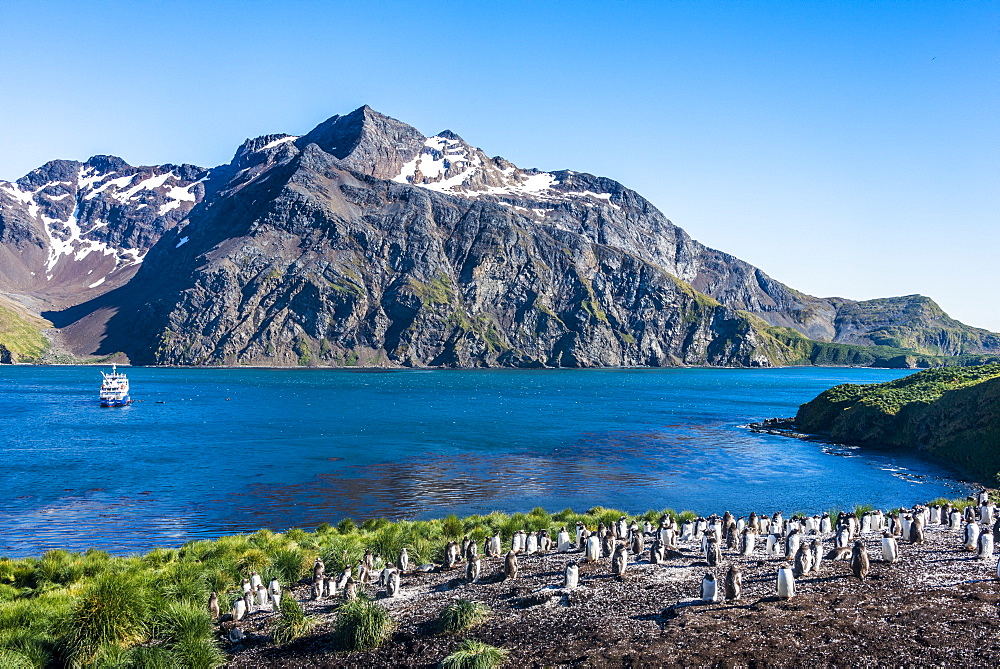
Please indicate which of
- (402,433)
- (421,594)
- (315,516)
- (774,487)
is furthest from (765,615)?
(402,433)

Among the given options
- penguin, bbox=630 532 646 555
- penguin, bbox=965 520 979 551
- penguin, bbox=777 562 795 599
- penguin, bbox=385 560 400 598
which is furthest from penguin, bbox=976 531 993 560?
penguin, bbox=385 560 400 598

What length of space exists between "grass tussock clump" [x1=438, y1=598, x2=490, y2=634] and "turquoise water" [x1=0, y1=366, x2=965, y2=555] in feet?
112

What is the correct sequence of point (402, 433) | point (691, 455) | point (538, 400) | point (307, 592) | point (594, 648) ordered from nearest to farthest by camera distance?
1. point (594, 648)
2. point (307, 592)
3. point (691, 455)
4. point (402, 433)
5. point (538, 400)

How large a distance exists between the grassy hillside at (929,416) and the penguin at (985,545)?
50.3 m

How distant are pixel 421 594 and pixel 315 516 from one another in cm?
3387

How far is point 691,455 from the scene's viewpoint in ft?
302

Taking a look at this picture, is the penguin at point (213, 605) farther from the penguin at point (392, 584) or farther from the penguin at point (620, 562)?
the penguin at point (620, 562)

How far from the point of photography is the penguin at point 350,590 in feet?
84.9

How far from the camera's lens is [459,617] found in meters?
22.5

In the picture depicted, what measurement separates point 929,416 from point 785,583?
275 ft

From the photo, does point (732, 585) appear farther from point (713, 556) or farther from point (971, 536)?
point (971, 536)

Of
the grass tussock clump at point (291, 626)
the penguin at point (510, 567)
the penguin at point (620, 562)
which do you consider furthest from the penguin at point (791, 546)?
the grass tussock clump at point (291, 626)

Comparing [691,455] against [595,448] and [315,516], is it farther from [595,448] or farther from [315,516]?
[315,516]

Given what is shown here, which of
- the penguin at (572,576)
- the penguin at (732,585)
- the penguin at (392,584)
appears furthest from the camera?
the penguin at (392,584)
